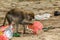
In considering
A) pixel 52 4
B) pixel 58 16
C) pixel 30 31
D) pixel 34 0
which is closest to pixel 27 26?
pixel 30 31

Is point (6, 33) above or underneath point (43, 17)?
above

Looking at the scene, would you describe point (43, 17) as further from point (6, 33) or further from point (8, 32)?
point (6, 33)

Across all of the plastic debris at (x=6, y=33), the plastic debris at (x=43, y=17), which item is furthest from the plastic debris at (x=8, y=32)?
the plastic debris at (x=43, y=17)

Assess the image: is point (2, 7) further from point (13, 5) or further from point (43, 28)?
point (43, 28)

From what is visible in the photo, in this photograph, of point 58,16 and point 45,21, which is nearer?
point 45,21

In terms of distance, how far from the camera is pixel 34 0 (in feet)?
52.6

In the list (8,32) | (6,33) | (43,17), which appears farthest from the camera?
(43,17)

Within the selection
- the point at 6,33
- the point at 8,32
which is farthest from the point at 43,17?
the point at 6,33

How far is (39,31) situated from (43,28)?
67cm

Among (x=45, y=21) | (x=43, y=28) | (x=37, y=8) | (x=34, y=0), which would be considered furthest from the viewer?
(x=34, y=0)

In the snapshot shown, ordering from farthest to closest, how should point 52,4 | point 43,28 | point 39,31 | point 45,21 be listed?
1. point 52,4
2. point 45,21
3. point 43,28
4. point 39,31

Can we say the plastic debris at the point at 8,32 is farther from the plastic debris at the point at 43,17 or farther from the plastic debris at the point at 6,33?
the plastic debris at the point at 43,17

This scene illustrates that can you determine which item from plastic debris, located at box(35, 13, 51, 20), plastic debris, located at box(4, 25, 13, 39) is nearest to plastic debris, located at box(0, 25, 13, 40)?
plastic debris, located at box(4, 25, 13, 39)

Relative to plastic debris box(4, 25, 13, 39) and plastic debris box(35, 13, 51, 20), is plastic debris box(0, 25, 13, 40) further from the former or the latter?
plastic debris box(35, 13, 51, 20)
